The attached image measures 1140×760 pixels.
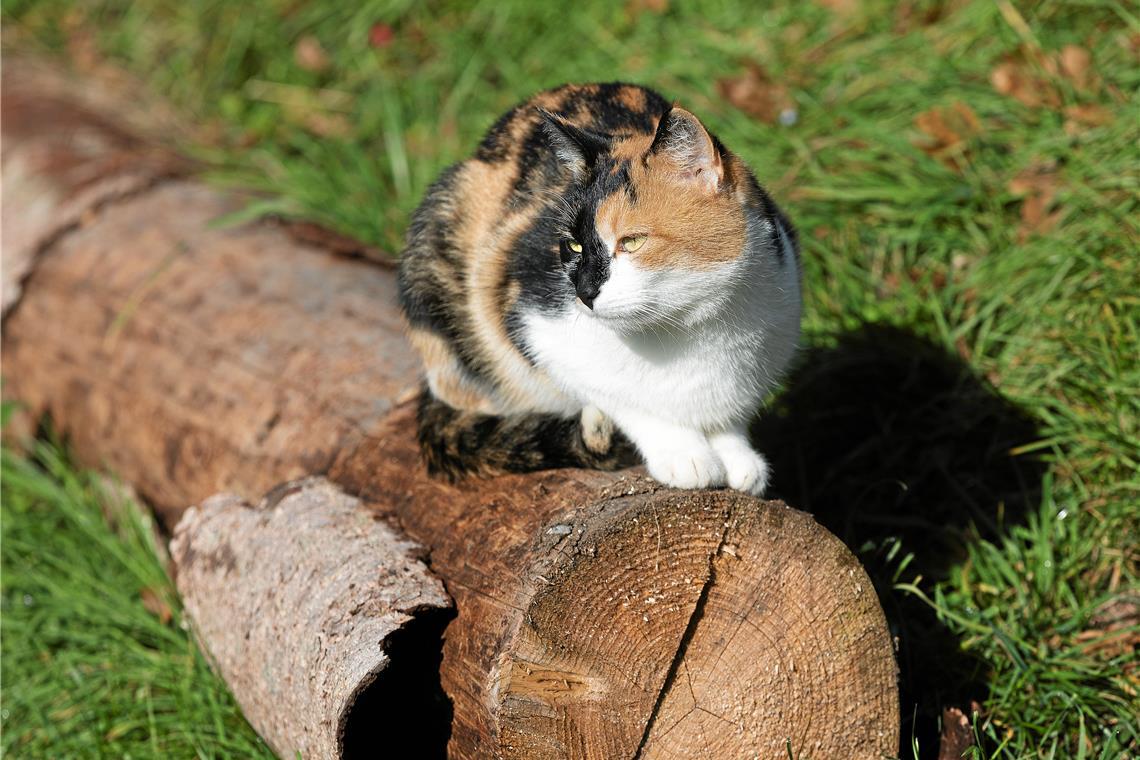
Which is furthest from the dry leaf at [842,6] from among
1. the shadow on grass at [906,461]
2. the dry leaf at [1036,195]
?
the shadow on grass at [906,461]

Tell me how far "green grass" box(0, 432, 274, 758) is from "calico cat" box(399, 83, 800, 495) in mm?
1066

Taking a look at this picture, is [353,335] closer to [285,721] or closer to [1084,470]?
[285,721]

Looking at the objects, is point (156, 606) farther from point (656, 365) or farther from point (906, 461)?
point (906, 461)

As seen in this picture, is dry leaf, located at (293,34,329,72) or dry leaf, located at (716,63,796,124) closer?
dry leaf, located at (716,63,796,124)

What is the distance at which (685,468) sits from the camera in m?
2.41

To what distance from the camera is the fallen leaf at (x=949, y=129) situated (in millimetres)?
3928

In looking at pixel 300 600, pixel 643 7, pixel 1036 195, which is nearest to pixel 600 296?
pixel 300 600

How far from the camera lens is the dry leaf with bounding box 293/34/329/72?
5.66m

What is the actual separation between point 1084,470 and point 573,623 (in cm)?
183

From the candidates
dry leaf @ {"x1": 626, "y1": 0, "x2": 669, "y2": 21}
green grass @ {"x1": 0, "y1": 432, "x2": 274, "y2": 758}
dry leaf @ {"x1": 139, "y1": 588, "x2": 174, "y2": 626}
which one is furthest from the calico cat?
dry leaf @ {"x1": 626, "y1": 0, "x2": 669, "y2": 21}

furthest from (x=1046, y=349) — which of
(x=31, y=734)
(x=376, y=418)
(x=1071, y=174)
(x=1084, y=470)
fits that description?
(x=31, y=734)

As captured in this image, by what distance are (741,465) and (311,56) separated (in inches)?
Result: 159

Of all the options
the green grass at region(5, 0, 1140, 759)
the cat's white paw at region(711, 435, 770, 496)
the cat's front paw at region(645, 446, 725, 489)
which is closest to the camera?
the cat's front paw at region(645, 446, 725, 489)

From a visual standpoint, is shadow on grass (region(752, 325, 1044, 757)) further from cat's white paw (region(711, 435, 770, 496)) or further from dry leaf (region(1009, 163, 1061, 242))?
dry leaf (region(1009, 163, 1061, 242))
